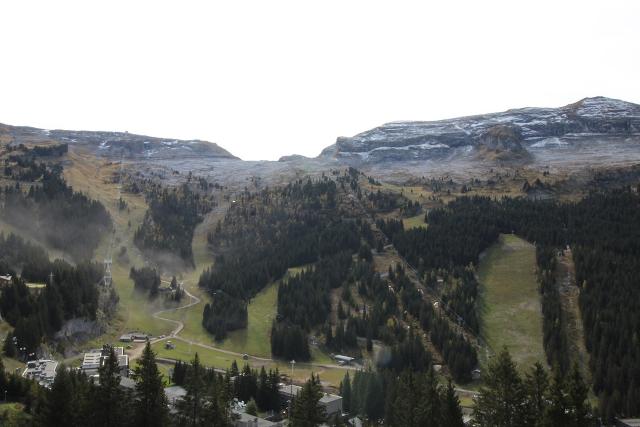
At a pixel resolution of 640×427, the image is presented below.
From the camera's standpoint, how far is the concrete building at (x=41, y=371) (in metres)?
90.0

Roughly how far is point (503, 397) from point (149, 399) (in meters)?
33.5

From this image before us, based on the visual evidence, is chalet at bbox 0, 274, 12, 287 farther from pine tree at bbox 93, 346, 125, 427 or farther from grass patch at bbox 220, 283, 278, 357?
pine tree at bbox 93, 346, 125, 427

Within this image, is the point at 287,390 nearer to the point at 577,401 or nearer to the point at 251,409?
the point at 251,409

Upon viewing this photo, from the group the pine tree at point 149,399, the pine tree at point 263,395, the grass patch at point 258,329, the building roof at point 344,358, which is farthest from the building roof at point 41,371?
the building roof at point 344,358

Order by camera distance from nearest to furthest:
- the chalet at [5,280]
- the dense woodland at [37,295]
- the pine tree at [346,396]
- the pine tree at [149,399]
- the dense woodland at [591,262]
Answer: the pine tree at [149,399]
the pine tree at [346,396]
the dense woodland at [37,295]
the dense woodland at [591,262]
the chalet at [5,280]

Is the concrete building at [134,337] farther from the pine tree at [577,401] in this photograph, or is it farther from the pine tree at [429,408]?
the pine tree at [577,401]

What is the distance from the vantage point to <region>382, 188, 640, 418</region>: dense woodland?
11500cm

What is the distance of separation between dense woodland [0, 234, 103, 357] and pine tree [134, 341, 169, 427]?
56.5 m

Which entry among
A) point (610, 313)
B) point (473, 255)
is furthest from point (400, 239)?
point (610, 313)

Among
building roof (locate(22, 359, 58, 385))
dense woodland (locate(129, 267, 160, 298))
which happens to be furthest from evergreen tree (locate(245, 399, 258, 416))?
dense woodland (locate(129, 267, 160, 298))

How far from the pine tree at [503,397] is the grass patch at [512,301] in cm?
7423

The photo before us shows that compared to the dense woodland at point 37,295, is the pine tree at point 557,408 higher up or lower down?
higher up

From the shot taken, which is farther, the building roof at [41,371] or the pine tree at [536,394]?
the building roof at [41,371]

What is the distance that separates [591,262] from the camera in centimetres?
15250
